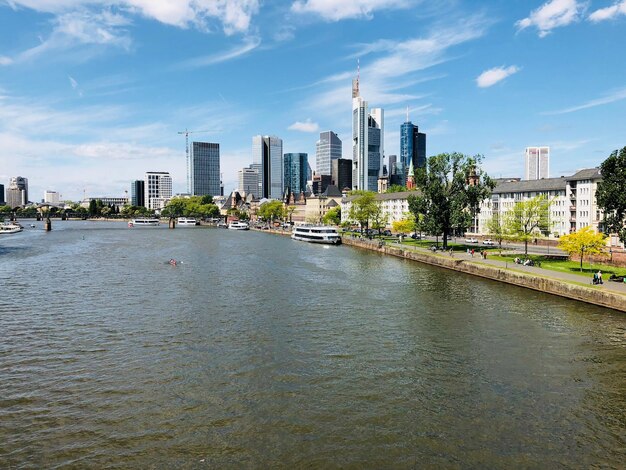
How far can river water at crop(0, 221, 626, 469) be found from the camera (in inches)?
843

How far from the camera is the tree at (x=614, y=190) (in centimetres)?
6053

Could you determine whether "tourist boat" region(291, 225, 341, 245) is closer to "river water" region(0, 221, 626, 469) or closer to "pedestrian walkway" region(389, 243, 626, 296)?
"pedestrian walkway" region(389, 243, 626, 296)

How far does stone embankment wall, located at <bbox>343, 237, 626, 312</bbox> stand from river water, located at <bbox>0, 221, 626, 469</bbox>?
1.47 meters

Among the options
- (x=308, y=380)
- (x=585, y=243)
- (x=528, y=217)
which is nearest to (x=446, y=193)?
(x=528, y=217)

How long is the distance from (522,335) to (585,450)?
1883 cm

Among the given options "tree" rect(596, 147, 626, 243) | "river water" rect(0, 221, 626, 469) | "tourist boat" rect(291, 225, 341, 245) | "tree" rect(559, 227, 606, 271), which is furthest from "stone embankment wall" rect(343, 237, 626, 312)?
"tourist boat" rect(291, 225, 341, 245)

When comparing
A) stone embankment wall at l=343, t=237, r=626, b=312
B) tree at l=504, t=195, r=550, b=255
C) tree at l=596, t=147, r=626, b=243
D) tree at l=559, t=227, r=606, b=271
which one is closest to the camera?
stone embankment wall at l=343, t=237, r=626, b=312

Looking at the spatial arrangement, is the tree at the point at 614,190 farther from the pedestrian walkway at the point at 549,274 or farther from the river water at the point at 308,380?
the river water at the point at 308,380

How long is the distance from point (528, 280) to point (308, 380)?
42.2m

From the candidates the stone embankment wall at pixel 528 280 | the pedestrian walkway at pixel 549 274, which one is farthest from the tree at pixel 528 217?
the stone embankment wall at pixel 528 280

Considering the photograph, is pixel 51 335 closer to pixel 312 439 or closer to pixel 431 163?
pixel 312 439

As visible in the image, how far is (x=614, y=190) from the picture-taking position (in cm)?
6059

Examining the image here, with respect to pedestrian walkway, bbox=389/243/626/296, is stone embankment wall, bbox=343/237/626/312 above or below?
below

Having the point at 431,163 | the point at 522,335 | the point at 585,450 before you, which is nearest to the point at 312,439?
the point at 585,450
